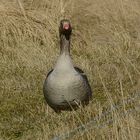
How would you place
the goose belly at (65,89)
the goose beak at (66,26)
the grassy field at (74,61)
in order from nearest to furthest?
the goose belly at (65,89)
the grassy field at (74,61)
the goose beak at (66,26)

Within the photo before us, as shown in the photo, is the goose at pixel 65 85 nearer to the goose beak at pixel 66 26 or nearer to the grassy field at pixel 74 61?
the goose beak at pixel 66 26

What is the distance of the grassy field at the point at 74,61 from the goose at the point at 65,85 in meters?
0.18

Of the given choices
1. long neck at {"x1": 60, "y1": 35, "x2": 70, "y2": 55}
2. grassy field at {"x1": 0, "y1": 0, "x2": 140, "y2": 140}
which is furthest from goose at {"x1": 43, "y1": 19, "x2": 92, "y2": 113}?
grassy field at {"x1": 0, "y1": 0, "x2": 140, "y2": 140}

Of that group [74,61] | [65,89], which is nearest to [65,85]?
[65,89]

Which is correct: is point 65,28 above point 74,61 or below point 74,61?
above

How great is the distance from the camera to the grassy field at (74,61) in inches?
247

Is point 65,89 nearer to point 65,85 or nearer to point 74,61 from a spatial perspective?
point 65,85

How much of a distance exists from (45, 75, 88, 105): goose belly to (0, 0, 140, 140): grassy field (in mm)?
218

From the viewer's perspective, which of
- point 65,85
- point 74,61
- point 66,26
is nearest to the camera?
point 65,85

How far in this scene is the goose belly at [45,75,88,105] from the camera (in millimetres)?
6023

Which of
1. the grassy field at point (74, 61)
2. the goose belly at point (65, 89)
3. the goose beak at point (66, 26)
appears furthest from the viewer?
the goose beak at point (66, 26)

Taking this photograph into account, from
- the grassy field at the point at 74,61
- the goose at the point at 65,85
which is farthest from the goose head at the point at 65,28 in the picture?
the grassy field at the point at 74,61

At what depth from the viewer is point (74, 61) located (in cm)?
944

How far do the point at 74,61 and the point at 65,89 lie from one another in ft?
11.2
